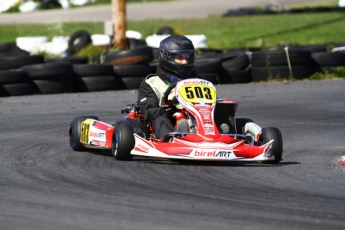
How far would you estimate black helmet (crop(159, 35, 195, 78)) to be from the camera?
668cm

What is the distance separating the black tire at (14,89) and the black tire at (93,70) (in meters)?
0.85

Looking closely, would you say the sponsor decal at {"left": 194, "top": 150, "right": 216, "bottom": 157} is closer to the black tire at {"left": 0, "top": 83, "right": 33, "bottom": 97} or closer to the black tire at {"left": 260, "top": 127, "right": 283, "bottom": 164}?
the black tire at {"left": 260, "top": 127, "right": 283, "bottom": 164}

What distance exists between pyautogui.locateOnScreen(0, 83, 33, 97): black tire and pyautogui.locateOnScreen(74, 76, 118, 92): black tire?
0.90 metres

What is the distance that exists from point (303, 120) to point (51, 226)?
233 inches

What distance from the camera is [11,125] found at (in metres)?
8.46

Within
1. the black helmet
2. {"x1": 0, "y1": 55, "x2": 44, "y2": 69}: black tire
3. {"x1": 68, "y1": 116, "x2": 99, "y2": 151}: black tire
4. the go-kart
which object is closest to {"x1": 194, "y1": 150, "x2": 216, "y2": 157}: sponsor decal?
the go-kart

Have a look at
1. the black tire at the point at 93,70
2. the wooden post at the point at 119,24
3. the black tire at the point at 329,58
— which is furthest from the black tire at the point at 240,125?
the wooden post at the point at 119,24

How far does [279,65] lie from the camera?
13.9 metres

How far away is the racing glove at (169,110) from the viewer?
641 cm

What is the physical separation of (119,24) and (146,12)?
15.3 m

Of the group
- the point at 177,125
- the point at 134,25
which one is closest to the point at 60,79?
the point at 177,125

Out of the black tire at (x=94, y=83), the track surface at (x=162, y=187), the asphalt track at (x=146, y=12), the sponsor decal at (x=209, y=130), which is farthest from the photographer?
the asphalt track at (x=146, y=12)

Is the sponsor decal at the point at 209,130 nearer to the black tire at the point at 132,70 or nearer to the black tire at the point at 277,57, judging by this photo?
the black tire at the point at 132,70

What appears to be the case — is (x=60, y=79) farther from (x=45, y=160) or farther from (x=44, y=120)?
(x=45, y=160)
